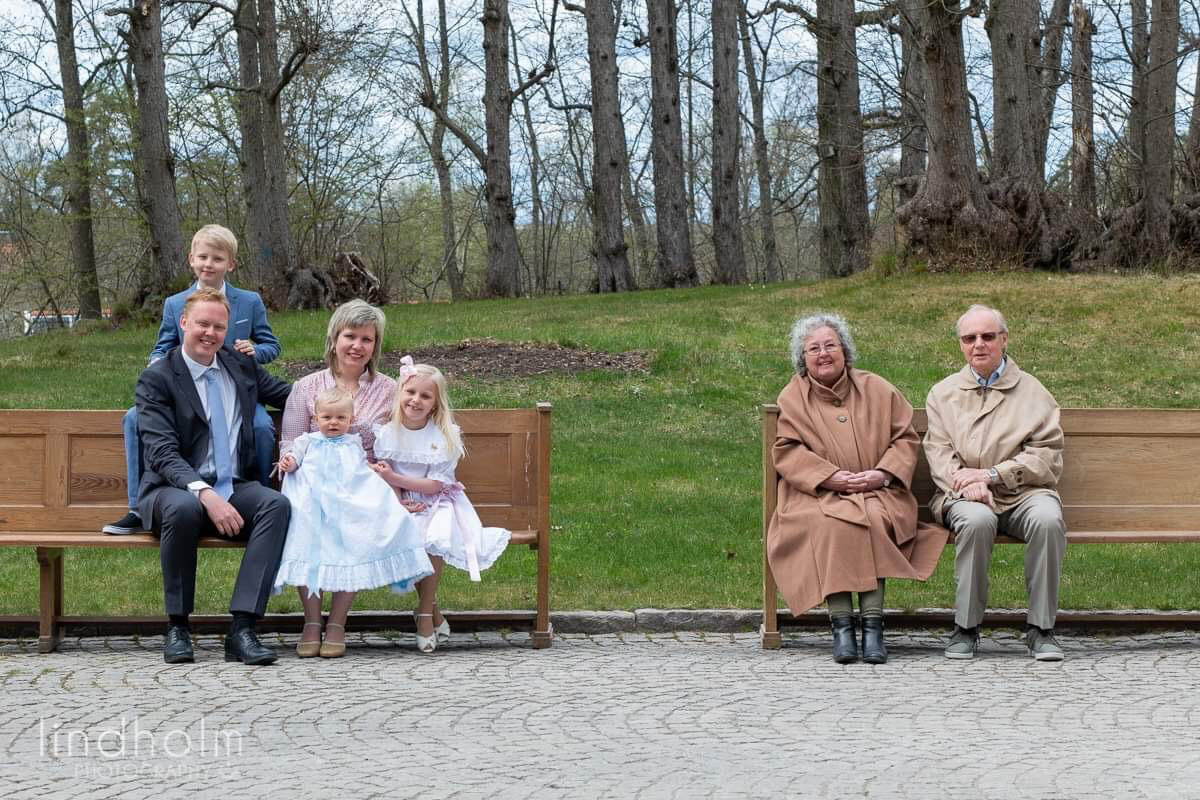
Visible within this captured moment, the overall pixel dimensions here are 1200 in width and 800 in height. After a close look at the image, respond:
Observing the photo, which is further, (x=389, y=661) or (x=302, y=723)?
(x=389, y=661)

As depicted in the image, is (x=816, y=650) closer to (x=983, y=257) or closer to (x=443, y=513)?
(x=443, y=513)

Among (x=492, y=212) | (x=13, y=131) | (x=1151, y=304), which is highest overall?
(x=13, y=131)

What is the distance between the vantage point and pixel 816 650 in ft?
20.8

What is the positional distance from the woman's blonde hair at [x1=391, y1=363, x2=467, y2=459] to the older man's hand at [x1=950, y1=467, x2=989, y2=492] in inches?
88.6

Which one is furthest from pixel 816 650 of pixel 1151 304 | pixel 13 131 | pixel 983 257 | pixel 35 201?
pixel 35 201

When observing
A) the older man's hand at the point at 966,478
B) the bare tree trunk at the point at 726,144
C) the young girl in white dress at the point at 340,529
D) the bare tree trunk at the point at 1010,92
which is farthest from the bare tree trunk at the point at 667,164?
the young girl in white dress at the point at 340,529

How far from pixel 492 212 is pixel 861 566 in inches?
935

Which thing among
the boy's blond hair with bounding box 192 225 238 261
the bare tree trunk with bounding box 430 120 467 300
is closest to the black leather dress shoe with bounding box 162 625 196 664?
the boy's blond hair with bounding box 192 225 238 261

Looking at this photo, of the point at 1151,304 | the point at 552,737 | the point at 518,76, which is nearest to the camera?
the point at 552,737

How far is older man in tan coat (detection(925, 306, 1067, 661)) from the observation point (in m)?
6.16

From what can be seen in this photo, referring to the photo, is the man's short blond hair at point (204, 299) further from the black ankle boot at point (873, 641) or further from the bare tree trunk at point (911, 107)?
the bare tree trunk at point (911, 107)

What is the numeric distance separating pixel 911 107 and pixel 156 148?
12.3 m

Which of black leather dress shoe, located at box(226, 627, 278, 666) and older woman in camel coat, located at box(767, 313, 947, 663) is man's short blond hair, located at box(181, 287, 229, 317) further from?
older woman in camel coat, located at box(767, 313, 947, 663)

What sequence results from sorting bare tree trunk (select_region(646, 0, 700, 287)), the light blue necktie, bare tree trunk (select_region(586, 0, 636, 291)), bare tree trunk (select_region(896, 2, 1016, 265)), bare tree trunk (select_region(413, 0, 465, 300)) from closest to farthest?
the light blue necktie < bare tree trunk (select_region(896, 2, 1016, 265)) < bare tree trunk (select_region(586, 0, 636, 291)) < bare tree trunk (select_region(646, 0, 700, 287)) < bare tree trunk (select_region(413, 0, 465, 300))
